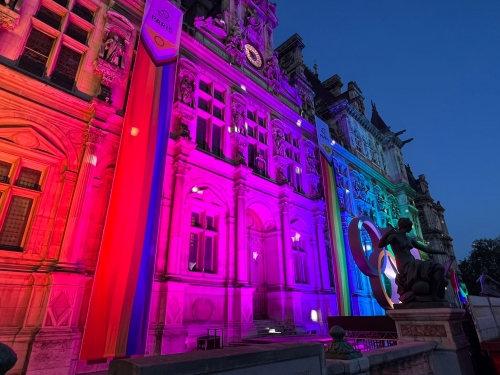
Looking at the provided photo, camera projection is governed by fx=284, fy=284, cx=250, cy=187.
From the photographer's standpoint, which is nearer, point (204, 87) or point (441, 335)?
point (441, 335)

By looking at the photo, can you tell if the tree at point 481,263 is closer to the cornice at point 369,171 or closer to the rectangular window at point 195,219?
the cornice at point 369,171

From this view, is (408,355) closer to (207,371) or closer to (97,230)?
(207,371)

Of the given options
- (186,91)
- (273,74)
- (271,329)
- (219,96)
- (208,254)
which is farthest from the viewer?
(273,74)

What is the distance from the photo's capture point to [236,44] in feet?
62.0

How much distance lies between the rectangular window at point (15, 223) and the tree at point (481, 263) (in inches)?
2205

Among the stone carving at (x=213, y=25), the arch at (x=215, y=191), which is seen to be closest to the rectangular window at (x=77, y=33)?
the stone carving at (x=213, y=25)

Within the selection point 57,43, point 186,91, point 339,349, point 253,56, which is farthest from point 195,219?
point 253,56

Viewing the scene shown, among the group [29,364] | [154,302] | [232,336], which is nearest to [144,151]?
[154,302]

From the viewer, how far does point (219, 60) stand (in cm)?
1680

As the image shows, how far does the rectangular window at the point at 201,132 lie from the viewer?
1493 centimetres

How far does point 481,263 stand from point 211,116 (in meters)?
53.9

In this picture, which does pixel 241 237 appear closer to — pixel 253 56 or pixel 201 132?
pixel 201 132

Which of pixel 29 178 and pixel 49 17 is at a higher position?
pixel 49 17

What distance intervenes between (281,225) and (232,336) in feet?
22.2
